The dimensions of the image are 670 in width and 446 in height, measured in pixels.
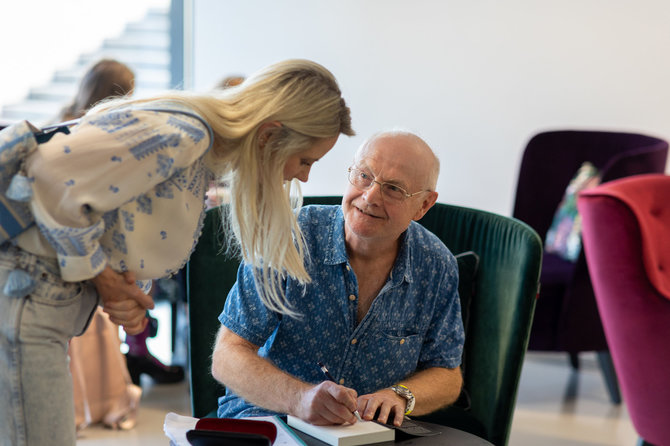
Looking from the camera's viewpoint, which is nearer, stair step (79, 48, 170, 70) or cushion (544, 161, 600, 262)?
cushion (544, 161, 600, 262)

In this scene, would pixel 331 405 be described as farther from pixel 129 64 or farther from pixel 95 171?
pixel 129 64

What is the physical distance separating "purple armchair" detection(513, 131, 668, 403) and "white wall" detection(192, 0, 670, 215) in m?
0.69

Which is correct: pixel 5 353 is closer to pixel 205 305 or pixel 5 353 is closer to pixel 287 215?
pixel 287 215

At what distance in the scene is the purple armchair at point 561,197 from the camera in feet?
10.9

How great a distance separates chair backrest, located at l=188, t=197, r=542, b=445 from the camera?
1916 millimetres

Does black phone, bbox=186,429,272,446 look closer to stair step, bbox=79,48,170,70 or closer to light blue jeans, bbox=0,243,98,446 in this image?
light blue jeans, bbox=0,243,98,446

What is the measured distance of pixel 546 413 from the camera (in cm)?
330

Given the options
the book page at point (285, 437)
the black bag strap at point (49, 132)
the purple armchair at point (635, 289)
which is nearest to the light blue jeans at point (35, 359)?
the black bag strap at point (49, 132)

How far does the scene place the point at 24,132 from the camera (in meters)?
1.18

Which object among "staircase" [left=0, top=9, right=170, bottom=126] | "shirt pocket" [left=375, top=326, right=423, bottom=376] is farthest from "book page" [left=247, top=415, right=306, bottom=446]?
"staircase" [left=0, top=9, right=170, bottom=126]

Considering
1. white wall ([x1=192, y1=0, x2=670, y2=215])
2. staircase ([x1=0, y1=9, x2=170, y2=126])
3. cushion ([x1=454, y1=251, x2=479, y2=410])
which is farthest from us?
staircase ([x1=0, y1=9, x2=170, y2=126])

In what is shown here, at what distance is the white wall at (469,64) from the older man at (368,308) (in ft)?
7.76

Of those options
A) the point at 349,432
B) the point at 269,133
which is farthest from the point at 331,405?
the point at 269,133

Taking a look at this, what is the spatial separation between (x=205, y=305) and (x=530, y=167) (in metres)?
2.19
